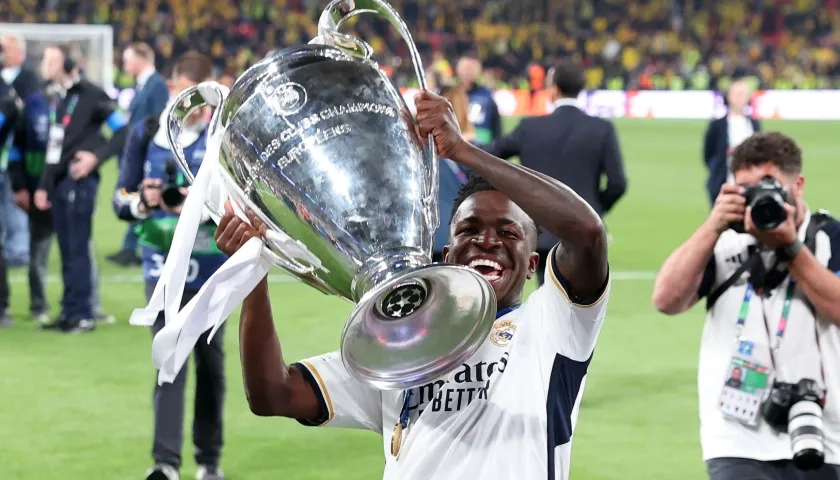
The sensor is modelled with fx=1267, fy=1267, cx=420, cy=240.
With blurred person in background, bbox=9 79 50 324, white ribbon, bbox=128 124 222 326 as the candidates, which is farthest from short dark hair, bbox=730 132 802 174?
blurred person in background, bbox=9 79 50 324

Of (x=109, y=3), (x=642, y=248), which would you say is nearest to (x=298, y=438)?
(x=642, y=248)

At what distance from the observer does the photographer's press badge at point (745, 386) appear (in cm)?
366

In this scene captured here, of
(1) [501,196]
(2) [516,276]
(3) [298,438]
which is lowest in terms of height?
(3) [298,438]

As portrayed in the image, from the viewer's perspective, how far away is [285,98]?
2359 mm

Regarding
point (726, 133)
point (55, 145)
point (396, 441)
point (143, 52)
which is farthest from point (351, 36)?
point (726, 133)

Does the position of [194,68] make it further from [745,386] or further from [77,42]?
[77,42]

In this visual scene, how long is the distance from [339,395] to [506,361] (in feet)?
1.36

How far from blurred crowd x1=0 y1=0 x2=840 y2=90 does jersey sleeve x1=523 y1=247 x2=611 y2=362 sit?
102 feet

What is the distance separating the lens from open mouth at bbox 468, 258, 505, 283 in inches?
106

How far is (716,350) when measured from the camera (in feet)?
12.6

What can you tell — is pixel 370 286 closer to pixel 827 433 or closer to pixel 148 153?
pixel 827 433

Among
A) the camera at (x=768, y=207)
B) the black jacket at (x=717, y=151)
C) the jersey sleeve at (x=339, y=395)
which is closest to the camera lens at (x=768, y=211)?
the camera at (x=768, y=207)

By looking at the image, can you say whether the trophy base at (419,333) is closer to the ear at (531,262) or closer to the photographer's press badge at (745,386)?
the ear at (531,262)

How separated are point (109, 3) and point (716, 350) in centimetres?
3469
